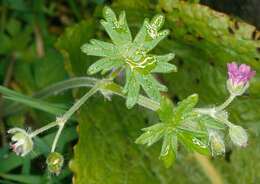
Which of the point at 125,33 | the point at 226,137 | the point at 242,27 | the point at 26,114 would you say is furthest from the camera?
the point at 26,114

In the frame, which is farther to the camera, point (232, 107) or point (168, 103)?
point (232, 107)

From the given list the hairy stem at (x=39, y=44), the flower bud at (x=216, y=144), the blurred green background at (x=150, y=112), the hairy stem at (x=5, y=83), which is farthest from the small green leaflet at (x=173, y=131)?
the hairy stem at (x=39, y=44)

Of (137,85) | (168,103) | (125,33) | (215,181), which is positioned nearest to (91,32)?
(125,33)

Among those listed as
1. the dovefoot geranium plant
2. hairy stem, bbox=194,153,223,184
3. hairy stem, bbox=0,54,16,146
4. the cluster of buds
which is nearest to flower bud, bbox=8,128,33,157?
the dovefoot geranium plant

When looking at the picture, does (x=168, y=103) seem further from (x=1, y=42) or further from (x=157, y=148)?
(x=1, y=42)

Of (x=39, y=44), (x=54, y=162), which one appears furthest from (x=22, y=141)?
(x=39, y=44)

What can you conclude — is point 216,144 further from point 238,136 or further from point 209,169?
point 209,169

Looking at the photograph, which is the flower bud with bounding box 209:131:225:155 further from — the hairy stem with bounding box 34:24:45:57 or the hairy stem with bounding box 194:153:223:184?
the hairy stem with bounding box 34:24:45:57

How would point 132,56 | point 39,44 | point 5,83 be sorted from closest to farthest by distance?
point 132,56 → point 5,83 → point 39,44
